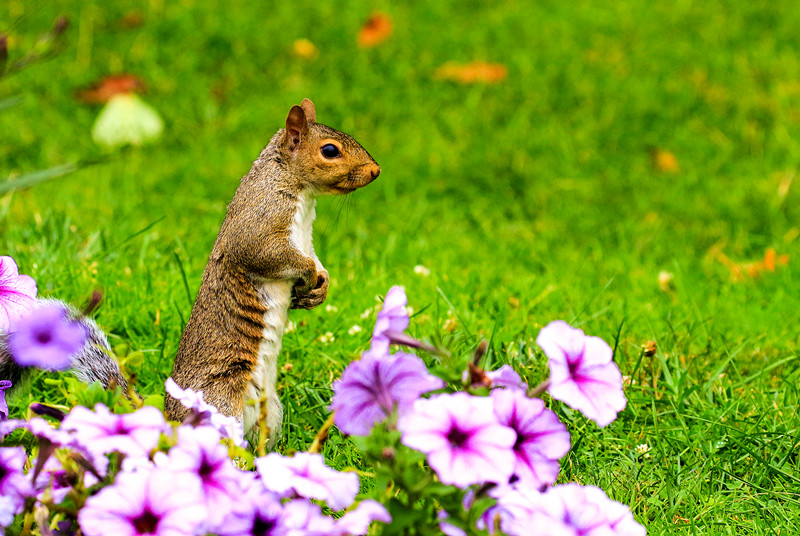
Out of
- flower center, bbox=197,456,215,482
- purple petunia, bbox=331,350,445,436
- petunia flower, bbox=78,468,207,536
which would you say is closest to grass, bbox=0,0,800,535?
purple petunia, bbox=331,350,445,436

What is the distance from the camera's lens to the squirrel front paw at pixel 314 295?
252 centimetres

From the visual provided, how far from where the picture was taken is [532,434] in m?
1.65

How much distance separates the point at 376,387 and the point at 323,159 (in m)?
1.01

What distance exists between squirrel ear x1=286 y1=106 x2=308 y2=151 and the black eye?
0.07 meters

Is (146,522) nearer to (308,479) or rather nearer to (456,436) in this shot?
(308,479)

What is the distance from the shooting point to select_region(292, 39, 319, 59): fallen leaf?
6.14m

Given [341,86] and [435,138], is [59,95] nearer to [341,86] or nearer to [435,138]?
[341,86]

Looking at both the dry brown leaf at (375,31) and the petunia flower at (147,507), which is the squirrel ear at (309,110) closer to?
the petunia flower at (147,507)

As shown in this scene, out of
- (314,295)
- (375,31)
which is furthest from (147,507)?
(375,31)

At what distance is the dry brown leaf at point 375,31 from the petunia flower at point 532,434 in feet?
16.1

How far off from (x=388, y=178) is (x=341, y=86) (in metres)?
1.00

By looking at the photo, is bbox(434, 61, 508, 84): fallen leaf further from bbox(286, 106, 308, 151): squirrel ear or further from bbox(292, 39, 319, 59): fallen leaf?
bbox(286, 106, 308, 151): squirrel ear

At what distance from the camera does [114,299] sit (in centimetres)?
323

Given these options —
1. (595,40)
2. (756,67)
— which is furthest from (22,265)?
(756,67)
